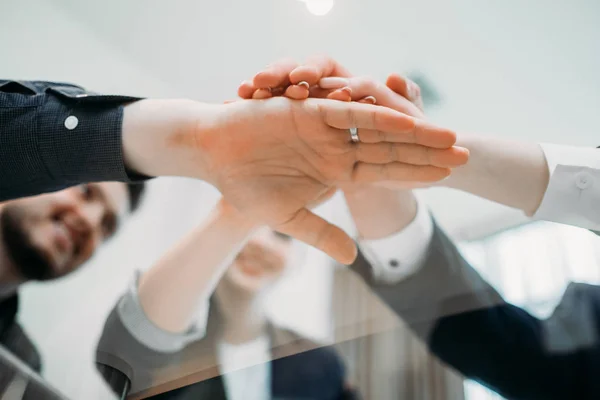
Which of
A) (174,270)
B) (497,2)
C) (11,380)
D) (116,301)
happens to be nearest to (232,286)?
(174,270)

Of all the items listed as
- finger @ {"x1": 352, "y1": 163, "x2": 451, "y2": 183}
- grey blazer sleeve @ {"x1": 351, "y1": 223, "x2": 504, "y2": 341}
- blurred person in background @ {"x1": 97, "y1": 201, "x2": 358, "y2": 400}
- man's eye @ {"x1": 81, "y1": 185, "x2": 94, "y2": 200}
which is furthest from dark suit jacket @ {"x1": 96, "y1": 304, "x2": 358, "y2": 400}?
man's eye @ {"x1": 81, "y1": 185, "x2": 94, "y2": 200}

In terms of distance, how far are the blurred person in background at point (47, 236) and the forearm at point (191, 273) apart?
0.20 meters

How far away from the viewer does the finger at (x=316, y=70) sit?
1.63 feet

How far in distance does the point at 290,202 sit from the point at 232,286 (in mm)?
260

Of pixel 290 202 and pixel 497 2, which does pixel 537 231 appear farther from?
pixel 497 2

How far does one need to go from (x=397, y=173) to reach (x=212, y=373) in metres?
0.35

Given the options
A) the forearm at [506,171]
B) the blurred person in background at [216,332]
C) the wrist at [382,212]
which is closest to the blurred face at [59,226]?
the blurred person in background at [216,332]

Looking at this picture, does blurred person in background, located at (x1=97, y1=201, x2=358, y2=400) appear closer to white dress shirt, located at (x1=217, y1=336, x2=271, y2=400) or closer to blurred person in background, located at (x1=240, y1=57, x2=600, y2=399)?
white dress shirt, located at (x1=217, y1=336, x2=271, y2=400)

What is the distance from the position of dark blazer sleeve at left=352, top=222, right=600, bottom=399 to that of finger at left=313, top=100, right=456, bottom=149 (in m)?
0.23

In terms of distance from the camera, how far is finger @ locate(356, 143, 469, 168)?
1.38 feet

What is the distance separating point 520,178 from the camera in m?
0.53

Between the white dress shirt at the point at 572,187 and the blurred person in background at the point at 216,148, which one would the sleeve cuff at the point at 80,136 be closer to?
the blurred person in background at the point at 216,148

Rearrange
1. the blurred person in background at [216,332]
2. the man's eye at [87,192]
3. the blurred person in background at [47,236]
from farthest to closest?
1. the man's eye at [87,192]
2. the blurred person in background at [47,236]
3. the blurred person in background at [216,332]

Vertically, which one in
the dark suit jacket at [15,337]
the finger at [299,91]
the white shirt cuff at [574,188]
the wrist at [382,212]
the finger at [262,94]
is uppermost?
the finger at [299,91]
